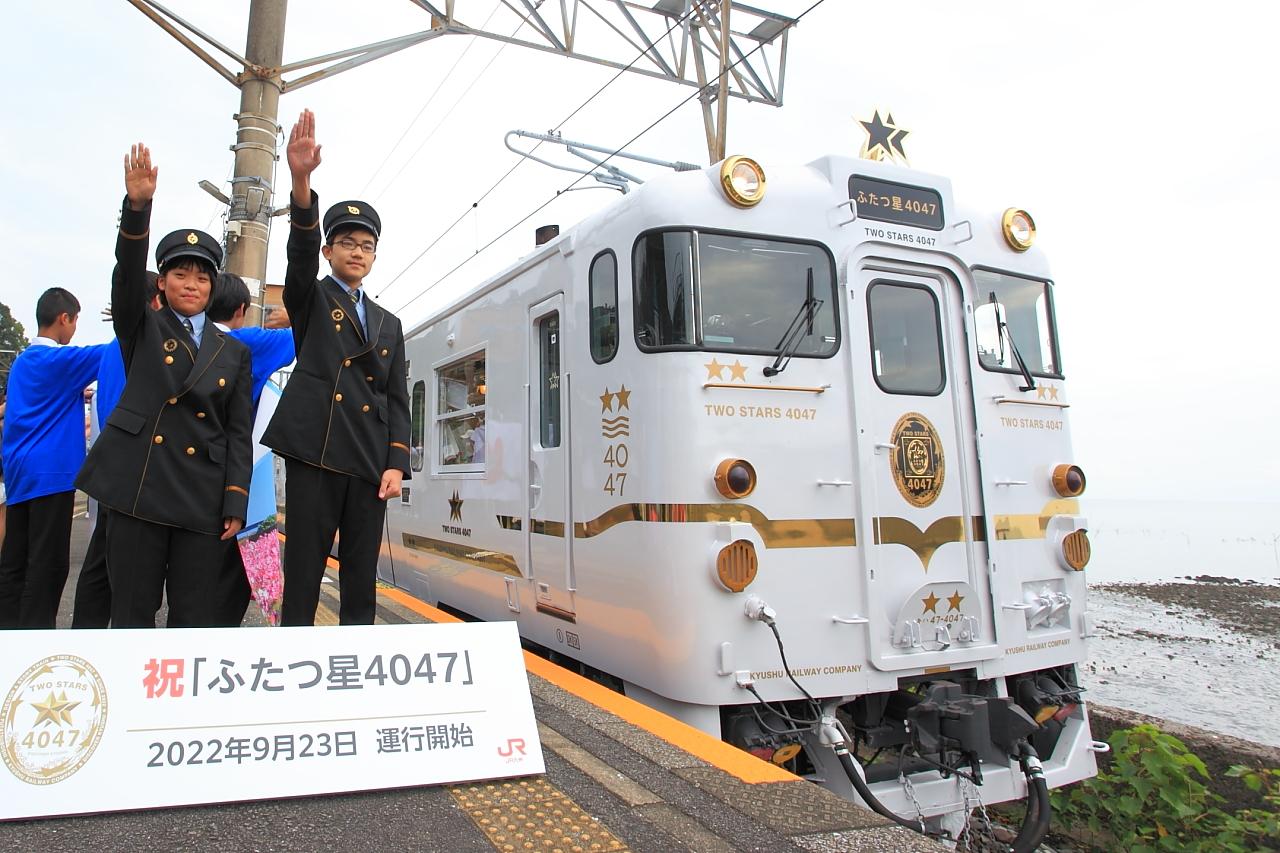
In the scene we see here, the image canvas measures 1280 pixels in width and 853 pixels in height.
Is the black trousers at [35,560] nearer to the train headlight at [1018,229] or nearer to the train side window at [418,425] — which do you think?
the train side window at [418,425]

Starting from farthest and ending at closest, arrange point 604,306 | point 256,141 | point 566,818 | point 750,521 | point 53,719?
1. point 256,141
2. point 604,306
3. point 750,521
4. point 566,818
5. point 53,719

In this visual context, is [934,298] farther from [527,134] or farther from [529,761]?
[527,134]

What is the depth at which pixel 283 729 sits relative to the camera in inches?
93.1

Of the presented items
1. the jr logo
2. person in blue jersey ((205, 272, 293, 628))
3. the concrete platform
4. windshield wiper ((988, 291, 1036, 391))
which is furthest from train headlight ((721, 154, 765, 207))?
the jr logo

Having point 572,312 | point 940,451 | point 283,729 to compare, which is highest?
point 572,312

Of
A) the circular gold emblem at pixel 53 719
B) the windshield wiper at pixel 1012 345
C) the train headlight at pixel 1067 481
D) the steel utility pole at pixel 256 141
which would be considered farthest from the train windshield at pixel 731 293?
the steel utility pole at pixel 256 141

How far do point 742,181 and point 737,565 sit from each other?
178 cm

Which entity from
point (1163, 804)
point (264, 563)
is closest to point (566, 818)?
point (264, 563)

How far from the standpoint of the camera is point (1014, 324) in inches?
179

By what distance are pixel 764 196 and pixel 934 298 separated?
1.11 meters

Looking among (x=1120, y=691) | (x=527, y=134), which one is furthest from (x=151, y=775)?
(x=1120, y=691)

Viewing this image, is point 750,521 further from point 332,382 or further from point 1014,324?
point 1014,324

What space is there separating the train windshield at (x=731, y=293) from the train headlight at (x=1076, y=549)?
66.4 inches

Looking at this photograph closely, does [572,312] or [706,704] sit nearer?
[706,704]
